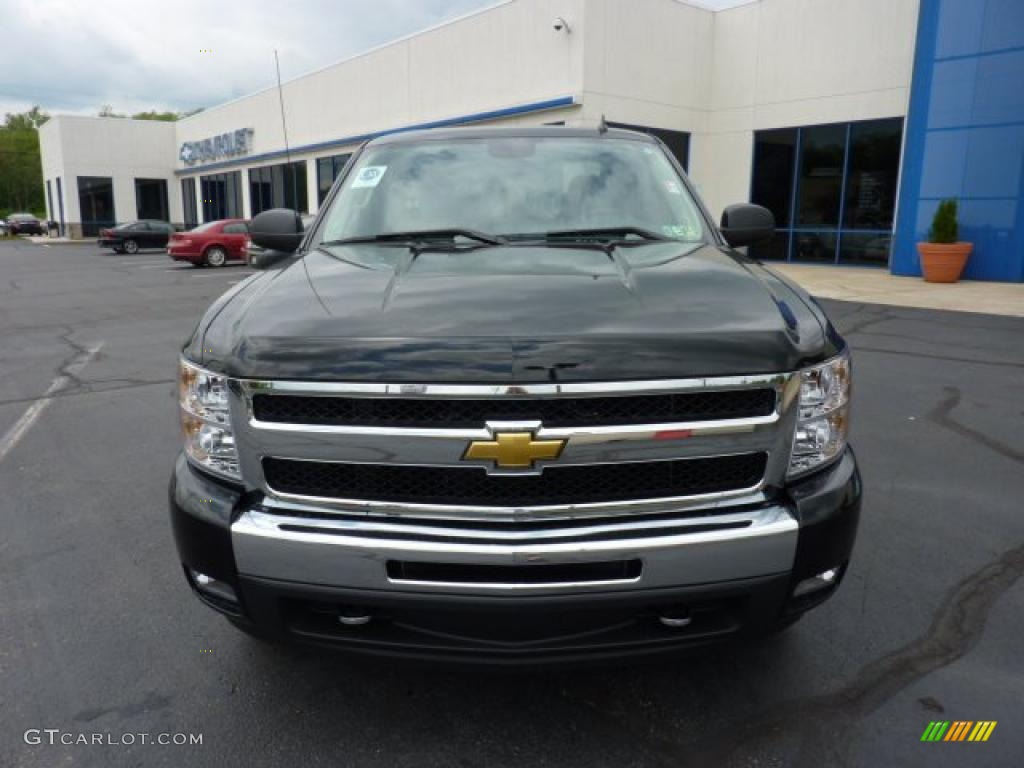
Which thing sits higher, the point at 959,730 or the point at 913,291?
the point at 913,291

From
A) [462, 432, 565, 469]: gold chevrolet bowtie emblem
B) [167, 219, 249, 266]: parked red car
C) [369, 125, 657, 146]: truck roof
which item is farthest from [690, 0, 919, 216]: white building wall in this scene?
[462, 432, 565, 469]: gold chevrolet bowtie emblem

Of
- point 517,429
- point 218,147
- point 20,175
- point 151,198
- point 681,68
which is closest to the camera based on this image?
point 517,429

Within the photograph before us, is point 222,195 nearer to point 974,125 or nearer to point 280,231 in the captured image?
point 974,125

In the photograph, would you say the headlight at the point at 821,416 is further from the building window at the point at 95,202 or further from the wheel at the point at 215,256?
the building window at the point at 95,202

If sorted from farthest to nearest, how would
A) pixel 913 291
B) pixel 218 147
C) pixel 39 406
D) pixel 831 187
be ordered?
pixel 218 147
pixel 831 187
pixel 913 291
pixel 39 406

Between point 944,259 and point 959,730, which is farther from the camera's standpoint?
point 944,259

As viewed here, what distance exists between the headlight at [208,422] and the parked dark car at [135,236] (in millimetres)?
33856

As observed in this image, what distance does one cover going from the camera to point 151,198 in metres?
48.5

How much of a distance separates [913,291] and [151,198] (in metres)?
46.6

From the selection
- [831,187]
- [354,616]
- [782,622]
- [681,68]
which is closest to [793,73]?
[681,68]

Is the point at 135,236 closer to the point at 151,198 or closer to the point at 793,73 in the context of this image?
the point at 151,198

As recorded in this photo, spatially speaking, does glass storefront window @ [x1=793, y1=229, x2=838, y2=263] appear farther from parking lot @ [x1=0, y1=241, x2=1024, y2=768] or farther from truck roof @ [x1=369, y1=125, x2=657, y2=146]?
truck roof @ [x1=369, y1=125, x2=657, y2=146]

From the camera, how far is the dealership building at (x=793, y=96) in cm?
1577

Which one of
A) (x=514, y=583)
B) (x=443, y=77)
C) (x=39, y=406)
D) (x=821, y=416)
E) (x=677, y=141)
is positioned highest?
(x=443, y=77)
